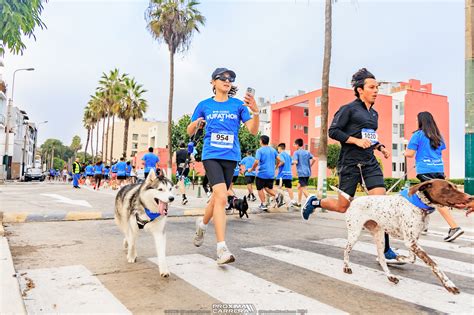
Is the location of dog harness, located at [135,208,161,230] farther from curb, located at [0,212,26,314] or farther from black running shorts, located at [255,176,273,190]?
black running shorts, located at [255,176,273,190]

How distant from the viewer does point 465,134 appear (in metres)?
9.66

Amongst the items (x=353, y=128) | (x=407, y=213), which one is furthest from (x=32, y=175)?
(x=407, y=213)

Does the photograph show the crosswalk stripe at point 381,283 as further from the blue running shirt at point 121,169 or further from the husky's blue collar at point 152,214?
the blue running shirt at point 121,169

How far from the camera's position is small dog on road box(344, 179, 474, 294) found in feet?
10.2

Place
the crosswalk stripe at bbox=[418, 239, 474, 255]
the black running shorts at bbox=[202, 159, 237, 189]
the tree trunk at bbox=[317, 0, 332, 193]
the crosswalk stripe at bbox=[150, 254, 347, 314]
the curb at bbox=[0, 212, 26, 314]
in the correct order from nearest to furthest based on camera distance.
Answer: the curb at bbox=[0, 212, 26, 314], the crosswalk stripe at bbox=[150, 254, 347, 314], the black running shorts at bbox=[202, 159, 237, 189], the crosswalk stripe at bbox=[418, 239, 474, 255], the tree trunk at bbox=[317, 0, 332, 193]

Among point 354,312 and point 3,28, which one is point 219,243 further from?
point 3,28

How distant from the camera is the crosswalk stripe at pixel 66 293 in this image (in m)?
2.68

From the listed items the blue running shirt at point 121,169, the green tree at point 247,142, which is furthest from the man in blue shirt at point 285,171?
the green tree at point 247,142

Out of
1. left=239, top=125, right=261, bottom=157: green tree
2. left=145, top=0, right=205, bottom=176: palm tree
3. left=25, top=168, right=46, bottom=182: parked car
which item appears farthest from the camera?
left=239, top=125, right=261, bottom=157: green tree

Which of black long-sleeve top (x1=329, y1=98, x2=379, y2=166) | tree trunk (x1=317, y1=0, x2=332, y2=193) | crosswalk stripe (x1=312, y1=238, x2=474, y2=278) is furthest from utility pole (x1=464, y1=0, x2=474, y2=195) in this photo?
black long-sleeve top (x1=329, y1=98, x2=379, y2=166)

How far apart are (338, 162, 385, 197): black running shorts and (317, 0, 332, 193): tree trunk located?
289 inches

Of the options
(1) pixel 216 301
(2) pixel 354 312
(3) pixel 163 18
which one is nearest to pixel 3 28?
(1) pixel 216 301

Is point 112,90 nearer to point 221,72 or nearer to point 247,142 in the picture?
point 247,142

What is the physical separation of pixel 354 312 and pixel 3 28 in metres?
6.17
